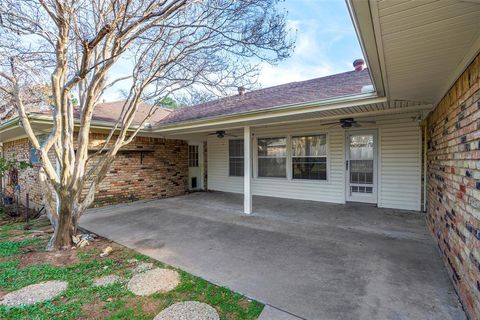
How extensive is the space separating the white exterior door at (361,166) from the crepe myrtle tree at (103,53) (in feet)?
11.8

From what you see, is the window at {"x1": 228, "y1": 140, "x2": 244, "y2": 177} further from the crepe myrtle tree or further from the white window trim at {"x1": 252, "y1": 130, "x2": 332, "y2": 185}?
the crepe myrtle tree

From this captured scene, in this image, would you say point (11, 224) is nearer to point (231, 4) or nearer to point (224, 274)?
point (224, 274)

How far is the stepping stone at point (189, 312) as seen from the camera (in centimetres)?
229

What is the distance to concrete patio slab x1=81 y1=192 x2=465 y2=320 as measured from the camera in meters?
2.49

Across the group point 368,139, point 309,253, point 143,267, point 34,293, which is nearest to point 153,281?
point 143,267

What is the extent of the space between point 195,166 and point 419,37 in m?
9.41

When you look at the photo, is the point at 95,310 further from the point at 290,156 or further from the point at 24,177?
the point at 24,177

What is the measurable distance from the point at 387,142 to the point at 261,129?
12.8 ft

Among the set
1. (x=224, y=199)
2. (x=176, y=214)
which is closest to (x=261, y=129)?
(x=224, y=199)

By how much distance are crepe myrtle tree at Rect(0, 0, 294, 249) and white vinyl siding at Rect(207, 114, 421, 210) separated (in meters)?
3.21

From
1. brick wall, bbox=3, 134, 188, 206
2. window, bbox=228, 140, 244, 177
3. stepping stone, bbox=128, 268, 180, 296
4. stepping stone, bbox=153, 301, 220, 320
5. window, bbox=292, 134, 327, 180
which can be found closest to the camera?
stepping stone, bbox=153, 301, 220, 320

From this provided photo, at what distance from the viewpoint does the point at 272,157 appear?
852cm

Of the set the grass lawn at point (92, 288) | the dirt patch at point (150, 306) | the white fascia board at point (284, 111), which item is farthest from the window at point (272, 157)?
the dirt patch at point (150, 306)

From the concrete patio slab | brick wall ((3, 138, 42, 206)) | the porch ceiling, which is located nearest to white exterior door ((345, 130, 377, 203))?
the concrete patio slab
